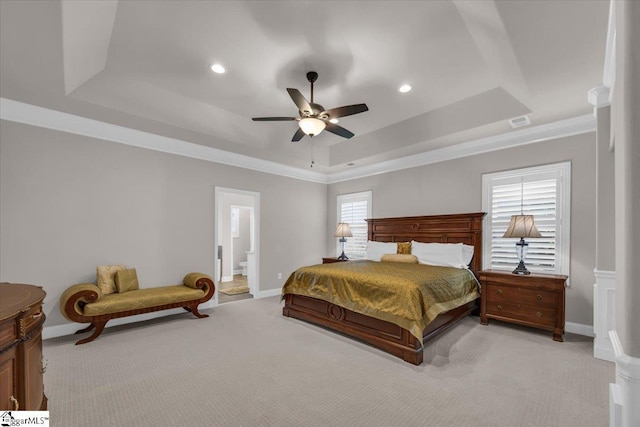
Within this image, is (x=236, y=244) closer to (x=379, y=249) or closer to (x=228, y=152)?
(x=228, y=152)

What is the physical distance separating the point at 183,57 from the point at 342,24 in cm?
172

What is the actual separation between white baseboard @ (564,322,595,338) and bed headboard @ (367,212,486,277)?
126cm

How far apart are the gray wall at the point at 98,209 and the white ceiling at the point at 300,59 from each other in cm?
57

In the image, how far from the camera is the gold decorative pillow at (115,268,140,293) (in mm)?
4031

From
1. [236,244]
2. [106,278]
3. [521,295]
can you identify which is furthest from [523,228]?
[236,244]

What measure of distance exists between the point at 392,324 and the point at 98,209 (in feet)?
14.2

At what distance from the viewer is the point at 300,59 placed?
9.99 feet

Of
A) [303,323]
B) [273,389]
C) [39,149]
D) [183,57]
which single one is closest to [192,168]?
[39,149]

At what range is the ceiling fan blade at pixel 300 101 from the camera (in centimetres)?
275

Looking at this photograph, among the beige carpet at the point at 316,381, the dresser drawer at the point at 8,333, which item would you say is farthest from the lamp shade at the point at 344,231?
the dresser drawer at the point at 8,333

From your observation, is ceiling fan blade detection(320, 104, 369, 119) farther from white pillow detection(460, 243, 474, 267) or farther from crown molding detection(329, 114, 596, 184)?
white pillow detection(460, 243, 474, 267)

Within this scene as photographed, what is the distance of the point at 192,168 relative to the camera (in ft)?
16.6

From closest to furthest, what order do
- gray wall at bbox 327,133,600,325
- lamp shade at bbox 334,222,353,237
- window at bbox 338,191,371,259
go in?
gray wall at bbox 327,133,600,325, lamp shade at bbox 334,222,353,237, window at bbox 338,191,371,259

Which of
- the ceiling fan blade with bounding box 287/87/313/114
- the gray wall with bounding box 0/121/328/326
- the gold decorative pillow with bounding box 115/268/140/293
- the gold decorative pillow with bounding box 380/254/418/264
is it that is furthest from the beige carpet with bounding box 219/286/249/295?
the ceiling fan blade with bounding box 287/87/313/114
